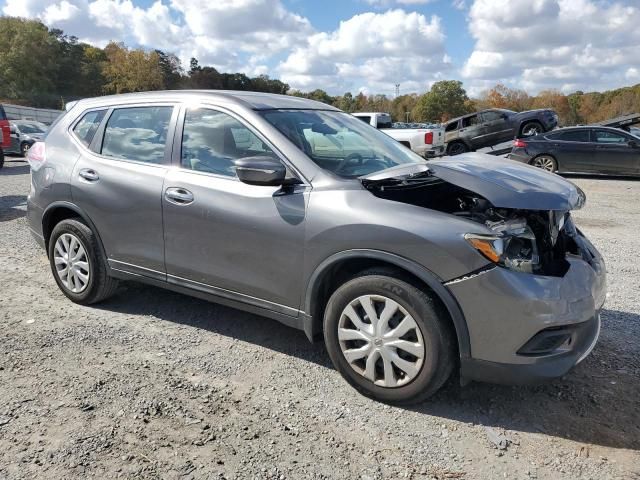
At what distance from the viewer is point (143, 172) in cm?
378

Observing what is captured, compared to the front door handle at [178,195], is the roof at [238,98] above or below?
above

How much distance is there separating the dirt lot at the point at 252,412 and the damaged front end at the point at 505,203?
858mm

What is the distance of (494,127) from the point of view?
18703 mm

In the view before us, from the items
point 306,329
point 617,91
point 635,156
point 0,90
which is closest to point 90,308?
point 306,329

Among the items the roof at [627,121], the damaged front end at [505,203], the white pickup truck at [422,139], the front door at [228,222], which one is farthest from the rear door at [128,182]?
the roof at [627,121]

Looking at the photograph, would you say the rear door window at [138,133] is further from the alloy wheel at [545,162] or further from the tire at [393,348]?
the alloy wheel at [545,162]

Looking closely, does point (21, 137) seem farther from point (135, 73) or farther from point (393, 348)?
point (135, 73)

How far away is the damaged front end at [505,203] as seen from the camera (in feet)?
8.91

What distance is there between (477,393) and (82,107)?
3894 mm

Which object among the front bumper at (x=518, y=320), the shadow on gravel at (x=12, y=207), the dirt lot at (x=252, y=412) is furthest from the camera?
the shadow on gravel at (x=12, y=207)

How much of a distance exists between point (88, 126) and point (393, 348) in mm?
3153

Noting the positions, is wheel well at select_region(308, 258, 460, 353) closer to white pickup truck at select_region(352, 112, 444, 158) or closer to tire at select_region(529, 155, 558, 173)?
tire at select_region(529, 155, 558, 173)

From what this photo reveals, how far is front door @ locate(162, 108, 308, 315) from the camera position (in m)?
3.18

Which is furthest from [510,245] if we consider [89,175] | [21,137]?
[21,137]
